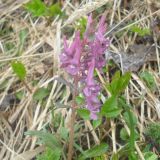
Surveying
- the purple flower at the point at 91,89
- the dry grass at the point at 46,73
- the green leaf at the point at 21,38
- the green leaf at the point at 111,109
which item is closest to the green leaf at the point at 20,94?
the dry grass at the point at 46,73

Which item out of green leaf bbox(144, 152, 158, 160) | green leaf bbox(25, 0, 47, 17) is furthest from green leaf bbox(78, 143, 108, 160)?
green leaf bbox(25, 0, 47, 17)

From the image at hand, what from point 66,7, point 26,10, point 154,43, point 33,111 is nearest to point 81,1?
point 66,7

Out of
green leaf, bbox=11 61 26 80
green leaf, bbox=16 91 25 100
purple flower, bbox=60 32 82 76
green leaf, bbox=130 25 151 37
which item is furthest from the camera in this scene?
green leaf, bbox=130 25 151 37

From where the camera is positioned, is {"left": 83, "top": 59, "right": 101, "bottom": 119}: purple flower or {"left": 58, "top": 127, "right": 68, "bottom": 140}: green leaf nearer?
{"left": 83, "top": 59, "right": 101, "bottom": 119}: purple flower

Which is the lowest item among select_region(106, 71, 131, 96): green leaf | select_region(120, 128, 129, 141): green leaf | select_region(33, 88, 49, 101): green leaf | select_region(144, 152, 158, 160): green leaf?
select_region(144, 152, 158, 160): green leaf

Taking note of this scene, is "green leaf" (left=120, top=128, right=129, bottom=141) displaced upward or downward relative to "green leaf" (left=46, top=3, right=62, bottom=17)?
downward

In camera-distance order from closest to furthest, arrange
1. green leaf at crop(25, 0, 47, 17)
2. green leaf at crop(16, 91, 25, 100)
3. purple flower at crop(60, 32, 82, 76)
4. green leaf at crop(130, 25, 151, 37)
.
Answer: purple flower at crop(60, 32, 82, 76) < green leaf at crop(16, 91, 25, 100) < green leaf at crop(130, 25, 151, 37) < green leaf at crop(25, 0, 47, 17)

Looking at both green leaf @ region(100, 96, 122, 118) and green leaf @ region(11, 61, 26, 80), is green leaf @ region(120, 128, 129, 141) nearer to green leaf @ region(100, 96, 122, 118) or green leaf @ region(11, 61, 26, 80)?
green leaf @ region(100, 96, 122, 118)

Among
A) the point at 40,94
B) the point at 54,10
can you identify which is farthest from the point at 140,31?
the point at 40,94

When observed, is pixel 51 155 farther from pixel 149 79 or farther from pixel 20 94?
pixel 149 79
